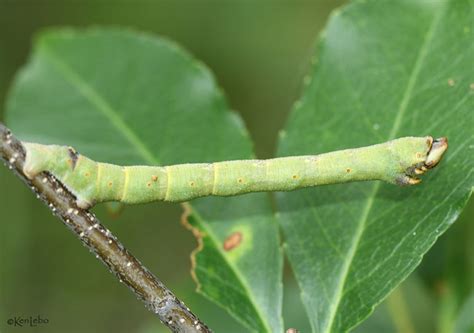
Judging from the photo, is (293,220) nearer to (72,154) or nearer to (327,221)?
(327,221)

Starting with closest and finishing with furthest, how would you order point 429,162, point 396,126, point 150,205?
point 429,162 → point 396,126 → point 150,205

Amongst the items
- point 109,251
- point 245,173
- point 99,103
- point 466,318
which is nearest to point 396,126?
point 245,173

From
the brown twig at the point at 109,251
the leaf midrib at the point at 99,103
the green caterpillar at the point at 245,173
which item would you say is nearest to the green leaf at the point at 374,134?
the green caterpillar at the point at 245,173

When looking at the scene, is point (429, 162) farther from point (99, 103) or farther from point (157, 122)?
point (99, 103)

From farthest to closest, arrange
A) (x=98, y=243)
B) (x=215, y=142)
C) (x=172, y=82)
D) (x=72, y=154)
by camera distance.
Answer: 1. (x=172, y=82)
2. (x=215, y=142)
3. (x=72, y=154)
4. (x=98, y=243)

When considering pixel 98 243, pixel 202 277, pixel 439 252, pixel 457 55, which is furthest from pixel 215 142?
pixel 439 252

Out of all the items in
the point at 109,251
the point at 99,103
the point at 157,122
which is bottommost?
the point at 109,251
